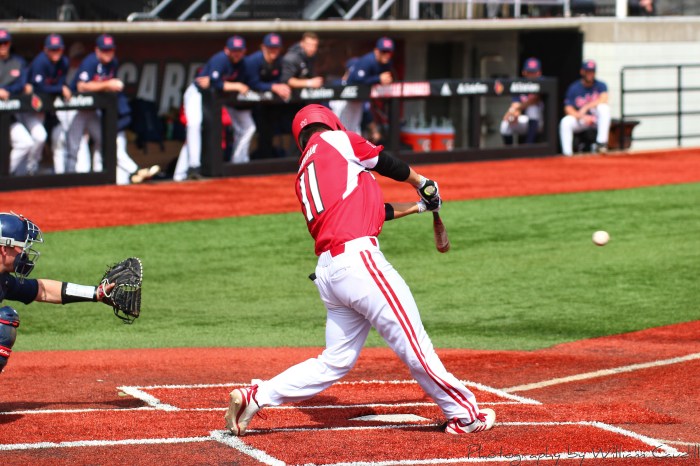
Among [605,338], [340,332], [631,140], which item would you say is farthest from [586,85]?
[340,332]

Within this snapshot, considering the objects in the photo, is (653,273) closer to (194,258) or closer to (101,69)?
(194,258)

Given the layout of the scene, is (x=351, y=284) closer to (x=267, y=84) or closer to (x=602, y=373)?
(x=602, y=373)

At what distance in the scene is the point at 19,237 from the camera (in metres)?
5.84

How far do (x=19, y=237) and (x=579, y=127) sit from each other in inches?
592

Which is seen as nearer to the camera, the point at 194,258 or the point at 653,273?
the point at 653,273

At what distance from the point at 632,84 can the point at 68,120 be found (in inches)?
456

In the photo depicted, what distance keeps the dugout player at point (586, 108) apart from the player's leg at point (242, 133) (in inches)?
232

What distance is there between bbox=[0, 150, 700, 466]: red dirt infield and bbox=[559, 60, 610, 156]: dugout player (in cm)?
1049

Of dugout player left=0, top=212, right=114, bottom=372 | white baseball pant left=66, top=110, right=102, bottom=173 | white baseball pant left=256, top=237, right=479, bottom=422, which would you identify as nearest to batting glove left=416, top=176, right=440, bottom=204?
white baseball pant left=256, top=237, right=479, bottom=422

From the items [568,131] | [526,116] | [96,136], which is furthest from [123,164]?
[568,131]

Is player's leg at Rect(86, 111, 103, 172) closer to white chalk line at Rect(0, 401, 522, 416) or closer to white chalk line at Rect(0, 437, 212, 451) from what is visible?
white chalk line at Rect(0, 401, 522, 416)

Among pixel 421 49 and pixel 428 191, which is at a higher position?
pixel 421 49

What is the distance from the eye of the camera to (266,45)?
1619 cm

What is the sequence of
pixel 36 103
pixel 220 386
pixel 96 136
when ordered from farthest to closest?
pixel 96 136, pixel 36 103, pixel 220 386
